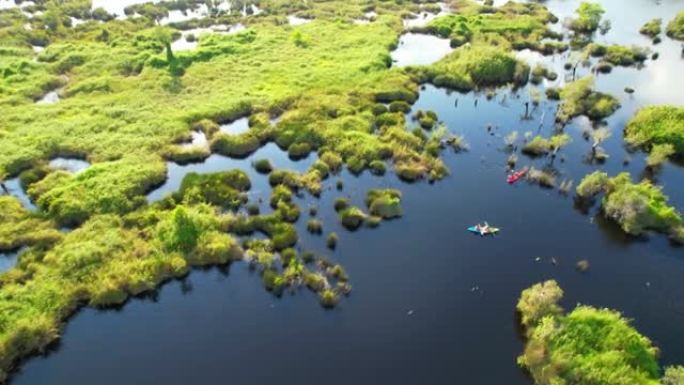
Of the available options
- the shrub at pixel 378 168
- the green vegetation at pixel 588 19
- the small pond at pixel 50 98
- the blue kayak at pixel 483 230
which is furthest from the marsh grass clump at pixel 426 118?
the small pond at pixel 50 98

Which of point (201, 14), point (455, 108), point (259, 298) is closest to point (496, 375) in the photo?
point (259, 298)

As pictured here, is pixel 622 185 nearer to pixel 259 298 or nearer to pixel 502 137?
pixel 502 137

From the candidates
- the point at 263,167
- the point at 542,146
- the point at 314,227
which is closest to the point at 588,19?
the point at 542,146

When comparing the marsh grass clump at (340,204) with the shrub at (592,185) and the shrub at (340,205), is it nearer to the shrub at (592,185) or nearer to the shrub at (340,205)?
the shrub at (340,205)

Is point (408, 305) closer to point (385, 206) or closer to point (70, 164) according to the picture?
point (385, 206)

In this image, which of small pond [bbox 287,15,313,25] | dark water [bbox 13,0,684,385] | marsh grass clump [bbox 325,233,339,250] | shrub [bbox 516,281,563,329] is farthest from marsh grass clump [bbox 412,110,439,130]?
small pond [bbox 287,15,313,25]

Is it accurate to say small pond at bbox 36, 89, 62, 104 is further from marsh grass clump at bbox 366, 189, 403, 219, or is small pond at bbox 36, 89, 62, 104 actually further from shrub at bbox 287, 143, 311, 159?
marsh grass clump at bbox 366, 189, 403, 219
